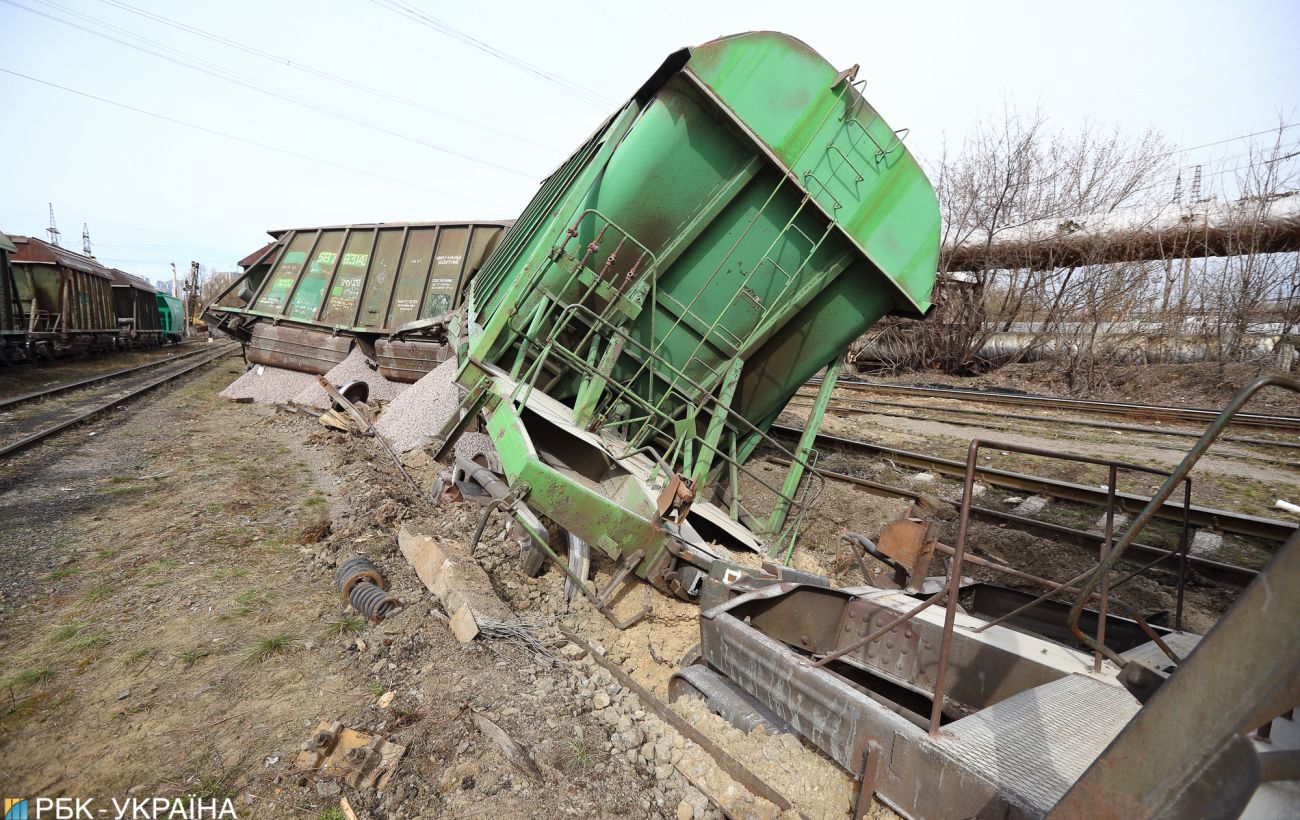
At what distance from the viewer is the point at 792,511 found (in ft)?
20.9

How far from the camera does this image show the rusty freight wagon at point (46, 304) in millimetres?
14825

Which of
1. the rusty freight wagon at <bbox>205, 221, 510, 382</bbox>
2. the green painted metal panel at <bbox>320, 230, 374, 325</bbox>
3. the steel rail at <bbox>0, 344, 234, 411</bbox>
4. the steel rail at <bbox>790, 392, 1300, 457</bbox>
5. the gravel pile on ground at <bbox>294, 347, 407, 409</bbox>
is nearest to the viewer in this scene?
the steel rail at <bbox>790, 392, 1300, 457</bbox>

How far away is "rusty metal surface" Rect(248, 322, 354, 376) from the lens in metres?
11.6

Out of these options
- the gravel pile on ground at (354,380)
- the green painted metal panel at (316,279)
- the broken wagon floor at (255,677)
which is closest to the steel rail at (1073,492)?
the broken wagon floor at (255,677)

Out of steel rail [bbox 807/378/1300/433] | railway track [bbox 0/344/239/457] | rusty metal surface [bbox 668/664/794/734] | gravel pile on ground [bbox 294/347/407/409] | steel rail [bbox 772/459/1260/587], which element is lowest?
railway track [bbox 0/344/239/457]

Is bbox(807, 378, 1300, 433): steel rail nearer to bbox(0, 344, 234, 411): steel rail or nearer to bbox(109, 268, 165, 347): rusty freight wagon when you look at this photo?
bbox(0, 344, 234, 411): steel rail

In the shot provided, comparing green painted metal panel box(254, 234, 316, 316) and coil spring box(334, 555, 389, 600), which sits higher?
green painted metal panel box(254, 234, 316, 316)

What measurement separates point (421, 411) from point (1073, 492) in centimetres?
776

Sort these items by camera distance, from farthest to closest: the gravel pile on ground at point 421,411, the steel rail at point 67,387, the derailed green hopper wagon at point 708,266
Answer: the steel rail at point 67,387, the gravel pile on ground at point 421,411, the derailed green hopper wagon at point 708,266

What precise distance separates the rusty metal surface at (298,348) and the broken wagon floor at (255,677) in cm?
618

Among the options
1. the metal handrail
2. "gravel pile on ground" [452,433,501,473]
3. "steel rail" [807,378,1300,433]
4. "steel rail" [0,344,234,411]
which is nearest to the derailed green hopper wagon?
"gravel pile on ground" [452,433,501,473]

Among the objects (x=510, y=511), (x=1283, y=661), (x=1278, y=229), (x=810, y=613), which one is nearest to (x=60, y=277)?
(x=510, y=511)

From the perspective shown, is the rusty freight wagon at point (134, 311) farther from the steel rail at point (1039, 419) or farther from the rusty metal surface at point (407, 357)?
the steel rail at point (1039, 419)

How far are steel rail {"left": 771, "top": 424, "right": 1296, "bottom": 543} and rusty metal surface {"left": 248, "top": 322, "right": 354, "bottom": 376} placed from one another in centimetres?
841
